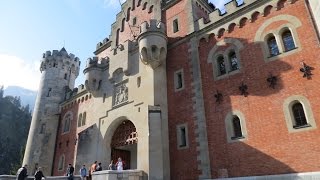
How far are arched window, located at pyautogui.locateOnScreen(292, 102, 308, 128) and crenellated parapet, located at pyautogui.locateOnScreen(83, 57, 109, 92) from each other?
50.6 ft

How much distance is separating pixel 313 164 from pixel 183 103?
8047 mm

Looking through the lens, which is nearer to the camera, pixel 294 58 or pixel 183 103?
pixel 294 58

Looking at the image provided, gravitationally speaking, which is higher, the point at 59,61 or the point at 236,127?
the point at 59,61

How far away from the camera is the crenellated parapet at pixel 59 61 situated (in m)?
→ 33.0

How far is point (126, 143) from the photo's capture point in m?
19.2

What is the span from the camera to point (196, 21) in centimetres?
1862

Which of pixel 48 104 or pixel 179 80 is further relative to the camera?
pixel 48 104

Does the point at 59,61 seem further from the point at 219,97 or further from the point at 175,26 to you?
the point at 219,97

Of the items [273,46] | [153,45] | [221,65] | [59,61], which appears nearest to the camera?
[273,46]

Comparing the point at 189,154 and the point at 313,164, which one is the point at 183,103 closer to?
the point at 189,154

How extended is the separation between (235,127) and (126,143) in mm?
8329

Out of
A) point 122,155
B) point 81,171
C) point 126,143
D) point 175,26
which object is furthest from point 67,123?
point 175,26

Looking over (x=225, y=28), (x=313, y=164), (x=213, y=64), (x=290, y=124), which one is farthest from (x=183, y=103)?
(x=313, y=164)

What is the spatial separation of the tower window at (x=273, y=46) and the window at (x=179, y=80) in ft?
19.3
